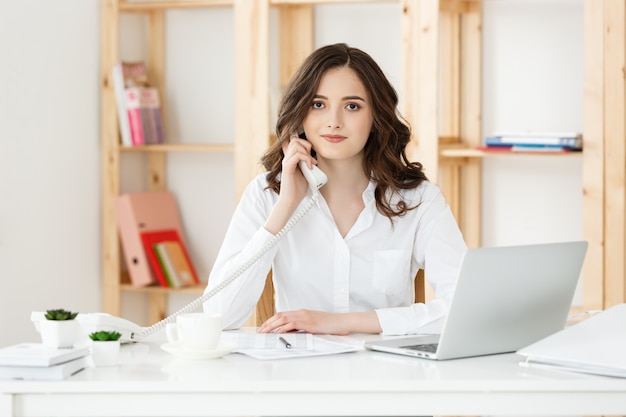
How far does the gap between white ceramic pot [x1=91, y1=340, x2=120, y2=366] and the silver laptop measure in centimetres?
49

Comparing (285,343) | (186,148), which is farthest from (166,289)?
(285,343)

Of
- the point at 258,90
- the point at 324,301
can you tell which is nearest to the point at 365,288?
the point at 324,301

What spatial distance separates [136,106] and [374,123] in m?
1.77

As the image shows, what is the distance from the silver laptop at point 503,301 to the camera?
5.82 ft

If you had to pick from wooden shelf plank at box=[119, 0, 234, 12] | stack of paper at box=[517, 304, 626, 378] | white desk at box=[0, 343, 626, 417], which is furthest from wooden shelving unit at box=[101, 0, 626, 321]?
white desk at box=[0, 343, 626, 417]

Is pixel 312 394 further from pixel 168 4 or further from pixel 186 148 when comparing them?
pixel 168 4

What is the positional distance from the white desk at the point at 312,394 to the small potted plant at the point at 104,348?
75 mm

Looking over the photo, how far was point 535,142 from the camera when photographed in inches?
142

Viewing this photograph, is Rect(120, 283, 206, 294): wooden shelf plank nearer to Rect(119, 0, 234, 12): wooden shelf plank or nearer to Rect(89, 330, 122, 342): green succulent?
Rect(119, 0, 234, 12): wooden shelf plank

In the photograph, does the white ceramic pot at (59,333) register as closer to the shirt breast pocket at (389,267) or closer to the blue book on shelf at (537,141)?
the shirt breast pocket at (389,267)

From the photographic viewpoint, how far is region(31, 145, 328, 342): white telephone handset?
1.92m

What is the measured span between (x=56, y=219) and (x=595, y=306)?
2.06 metres

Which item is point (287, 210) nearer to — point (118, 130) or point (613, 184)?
point (613, 184)

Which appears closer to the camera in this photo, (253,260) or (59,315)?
(59,315)
